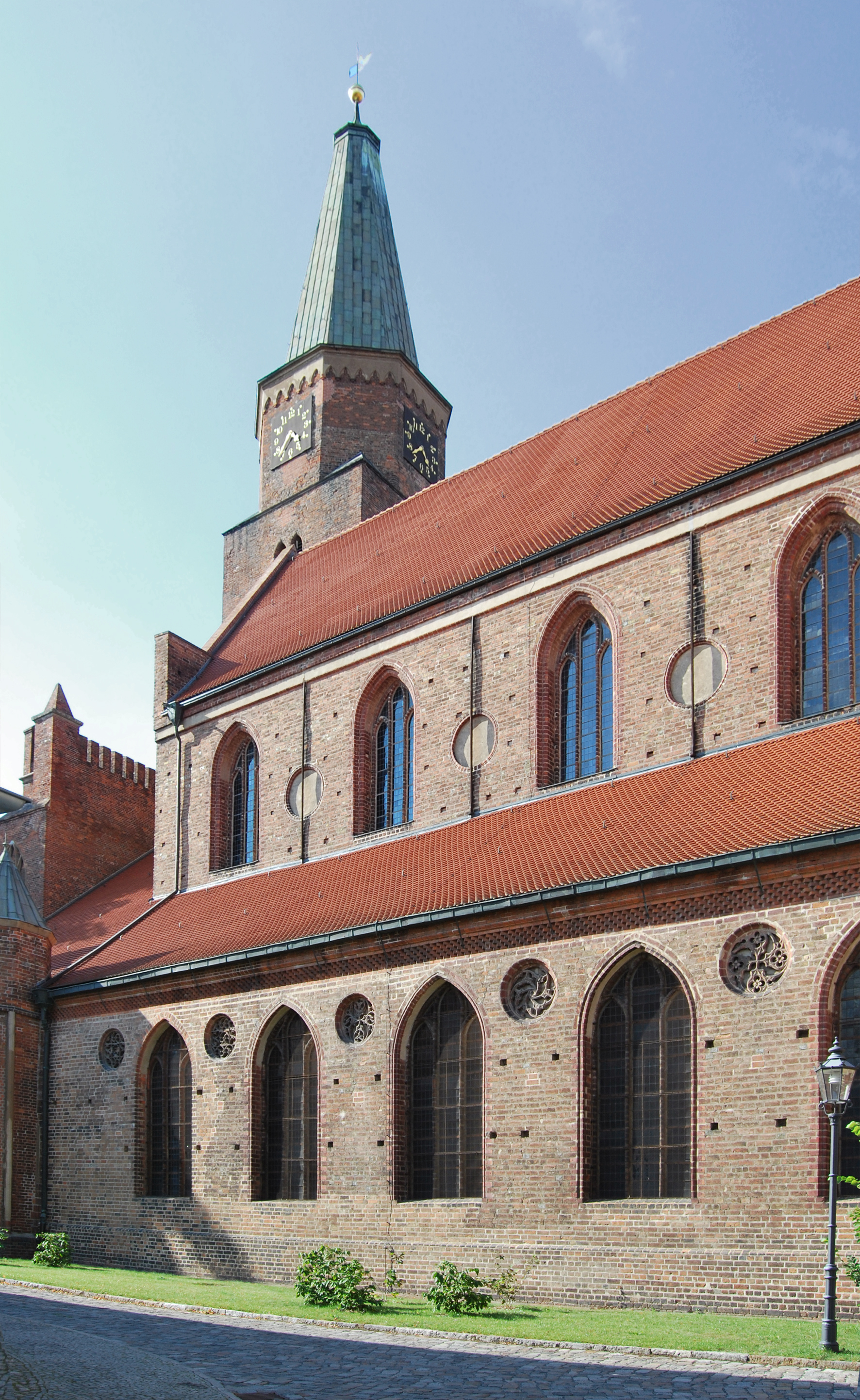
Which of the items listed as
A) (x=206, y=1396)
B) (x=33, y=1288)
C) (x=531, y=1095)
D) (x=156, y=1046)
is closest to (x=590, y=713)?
(x=531, y=1095)

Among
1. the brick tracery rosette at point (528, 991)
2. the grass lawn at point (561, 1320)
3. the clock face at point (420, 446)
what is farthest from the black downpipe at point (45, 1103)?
the clock face at point (420, 446)

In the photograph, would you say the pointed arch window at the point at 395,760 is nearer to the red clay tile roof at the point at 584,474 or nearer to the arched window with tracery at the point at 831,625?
the red clay tile roof at the point at 584,474

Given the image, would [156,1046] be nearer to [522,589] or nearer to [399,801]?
[399,801]

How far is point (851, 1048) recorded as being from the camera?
13523 mm

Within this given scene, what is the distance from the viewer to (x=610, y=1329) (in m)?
12.4

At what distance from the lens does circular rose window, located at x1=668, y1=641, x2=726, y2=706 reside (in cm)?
1781

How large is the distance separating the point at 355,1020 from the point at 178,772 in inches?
343

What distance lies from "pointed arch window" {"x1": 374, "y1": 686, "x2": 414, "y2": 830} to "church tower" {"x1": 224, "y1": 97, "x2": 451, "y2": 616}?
8.38m

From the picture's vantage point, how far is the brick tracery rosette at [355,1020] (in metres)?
18.3

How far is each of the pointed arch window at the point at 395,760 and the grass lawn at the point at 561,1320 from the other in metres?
7.30

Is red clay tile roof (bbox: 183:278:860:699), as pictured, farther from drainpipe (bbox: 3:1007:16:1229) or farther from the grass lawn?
the grass lawn

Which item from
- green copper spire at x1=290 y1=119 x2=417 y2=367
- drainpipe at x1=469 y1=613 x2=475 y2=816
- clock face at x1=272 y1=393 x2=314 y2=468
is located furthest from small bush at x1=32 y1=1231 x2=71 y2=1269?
green copper spire at x1=290 y1=119 x2=417 y2=367

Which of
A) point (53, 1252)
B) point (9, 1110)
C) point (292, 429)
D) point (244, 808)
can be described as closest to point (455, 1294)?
point (53, 1252)

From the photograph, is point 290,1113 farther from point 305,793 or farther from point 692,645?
point 692,645
